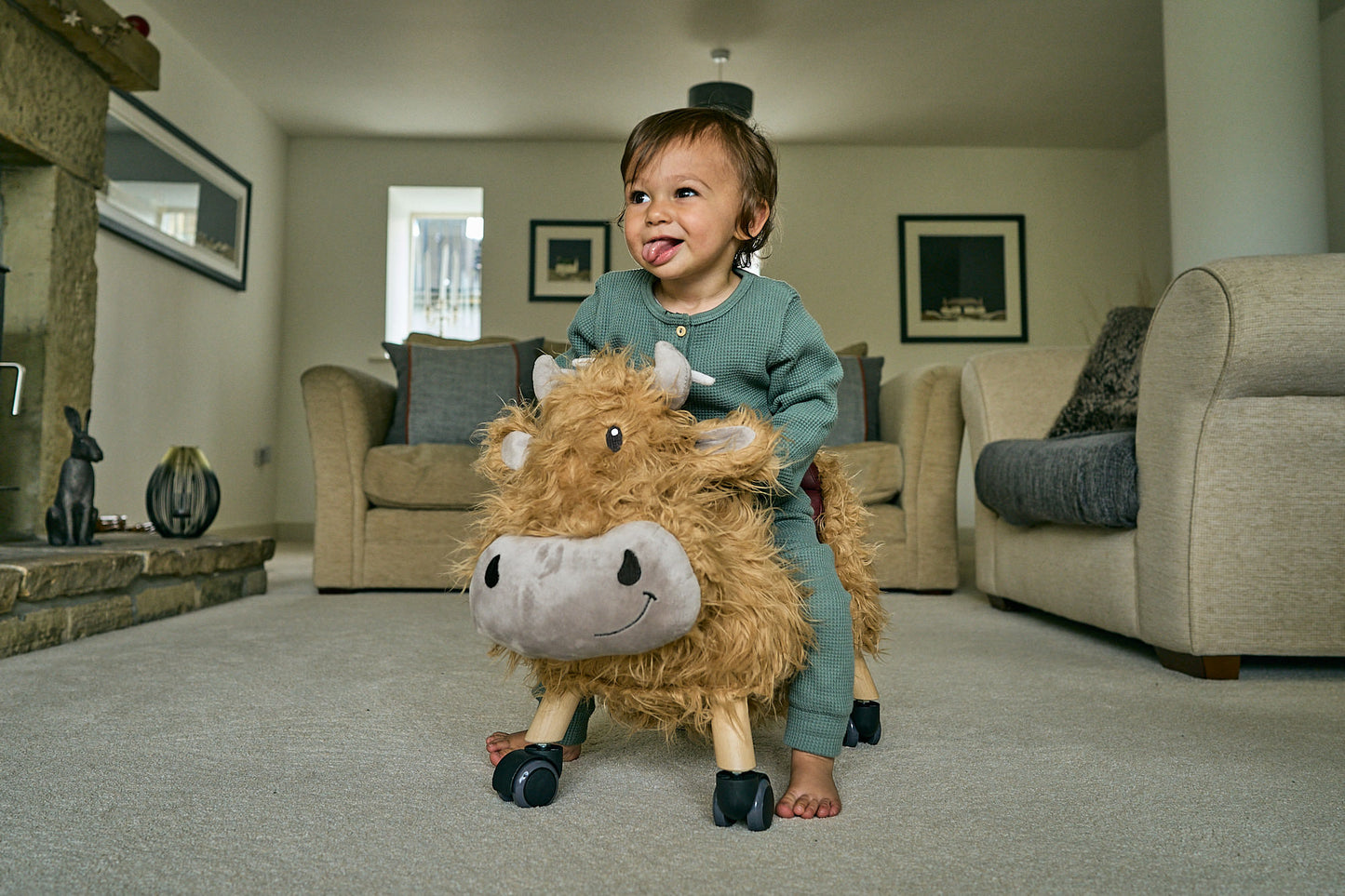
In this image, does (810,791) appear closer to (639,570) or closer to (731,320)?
(639,570)

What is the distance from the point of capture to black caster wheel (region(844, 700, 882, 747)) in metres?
1.15

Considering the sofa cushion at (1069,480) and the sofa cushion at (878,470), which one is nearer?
the sofa cushion at (1069,480)

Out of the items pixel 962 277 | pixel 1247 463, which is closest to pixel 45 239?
pixel 1247 463

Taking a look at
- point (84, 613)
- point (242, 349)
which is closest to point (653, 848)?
point (84, 613)

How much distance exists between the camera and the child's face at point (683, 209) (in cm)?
100

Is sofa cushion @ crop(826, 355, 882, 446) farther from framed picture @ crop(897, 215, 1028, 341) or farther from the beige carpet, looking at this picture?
framed picture @ crop(897, 215, 1028, 341)

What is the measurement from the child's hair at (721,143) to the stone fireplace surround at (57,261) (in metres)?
1.75

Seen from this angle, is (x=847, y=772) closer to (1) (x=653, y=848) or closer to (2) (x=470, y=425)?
(1) (x=653, y=848)

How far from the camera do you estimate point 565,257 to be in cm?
541

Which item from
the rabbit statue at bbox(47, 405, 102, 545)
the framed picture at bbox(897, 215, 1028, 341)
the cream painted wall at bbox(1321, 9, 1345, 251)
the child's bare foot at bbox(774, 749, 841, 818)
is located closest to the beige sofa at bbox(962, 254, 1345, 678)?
the child's bare foot at bbox(774, 749, 841, 818)

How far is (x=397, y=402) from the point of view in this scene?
124 inches

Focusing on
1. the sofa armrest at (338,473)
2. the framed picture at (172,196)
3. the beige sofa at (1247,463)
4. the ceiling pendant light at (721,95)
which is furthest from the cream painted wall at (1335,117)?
the framed picture at (172,196)

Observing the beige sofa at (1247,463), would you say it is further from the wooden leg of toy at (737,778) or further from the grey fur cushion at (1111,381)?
the wooden leg of toy at (737,778)

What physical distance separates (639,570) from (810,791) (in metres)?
0.30
